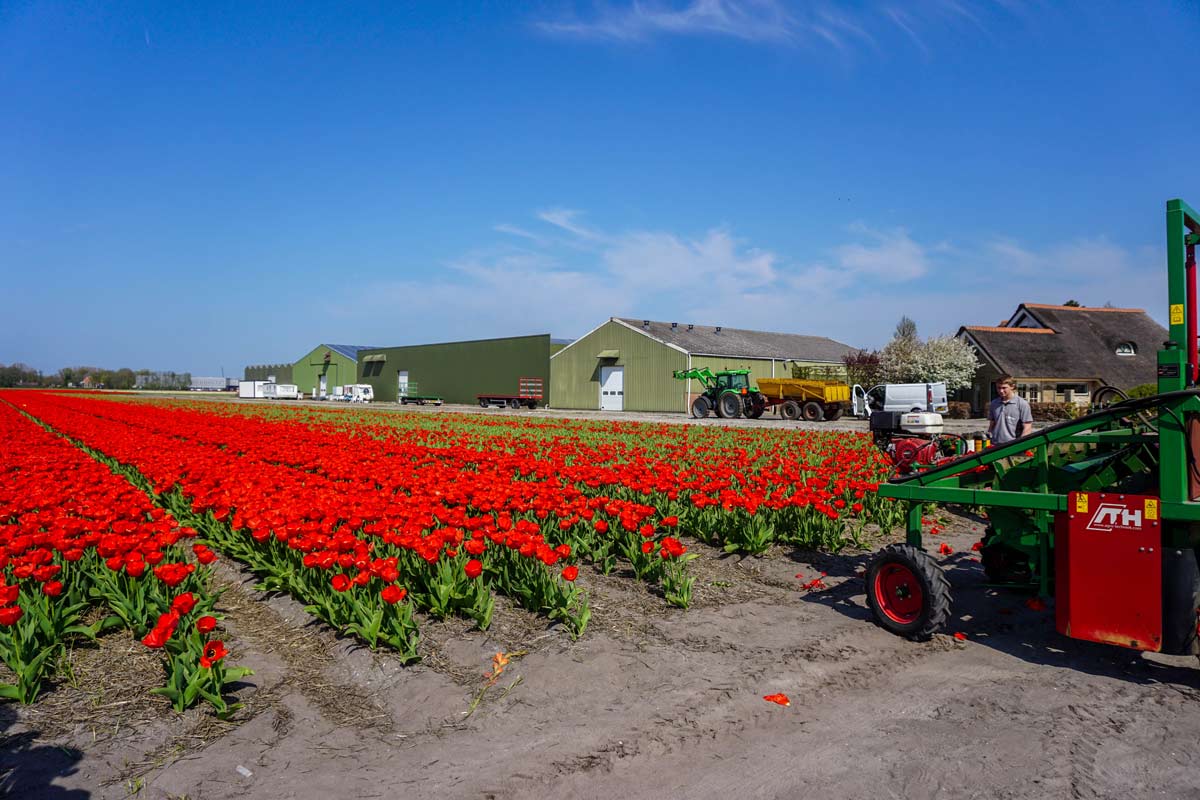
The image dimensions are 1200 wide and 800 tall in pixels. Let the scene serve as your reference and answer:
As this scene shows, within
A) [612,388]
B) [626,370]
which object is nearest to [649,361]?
[626,370]

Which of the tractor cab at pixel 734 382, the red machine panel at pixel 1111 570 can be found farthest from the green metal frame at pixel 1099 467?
the tractor cab at pixel 734 382

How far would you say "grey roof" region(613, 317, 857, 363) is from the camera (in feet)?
151

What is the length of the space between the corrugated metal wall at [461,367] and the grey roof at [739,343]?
368 inches

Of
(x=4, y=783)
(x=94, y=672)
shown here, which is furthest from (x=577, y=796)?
(x=94, y=672)

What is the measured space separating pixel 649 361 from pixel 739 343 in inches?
328

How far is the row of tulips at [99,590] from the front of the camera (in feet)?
12.9

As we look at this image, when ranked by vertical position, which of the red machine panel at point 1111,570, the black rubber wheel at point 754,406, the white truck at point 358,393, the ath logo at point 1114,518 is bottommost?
the red machine panel at point 1111,570

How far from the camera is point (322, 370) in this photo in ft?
262

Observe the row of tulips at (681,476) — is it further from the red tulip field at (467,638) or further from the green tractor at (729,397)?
the green tractor at (729,397)

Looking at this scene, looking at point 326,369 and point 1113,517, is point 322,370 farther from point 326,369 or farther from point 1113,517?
point 1113,517

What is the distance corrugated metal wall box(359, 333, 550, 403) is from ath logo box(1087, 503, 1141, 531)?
47819mm

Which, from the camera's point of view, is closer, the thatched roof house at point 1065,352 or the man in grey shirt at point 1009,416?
the man in grey shirt at point 1009,416

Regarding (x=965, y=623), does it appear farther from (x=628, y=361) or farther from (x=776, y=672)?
(x=628, y=361)

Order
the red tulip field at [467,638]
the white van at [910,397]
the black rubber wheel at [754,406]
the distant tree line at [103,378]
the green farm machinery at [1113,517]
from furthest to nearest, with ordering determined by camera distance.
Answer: the distant tree line at [103,378] < the black rubber wheel at [754,406] < the white van at [910,397] < the green farm machinery at [1113,517] < the red tulip field at [467,638]
